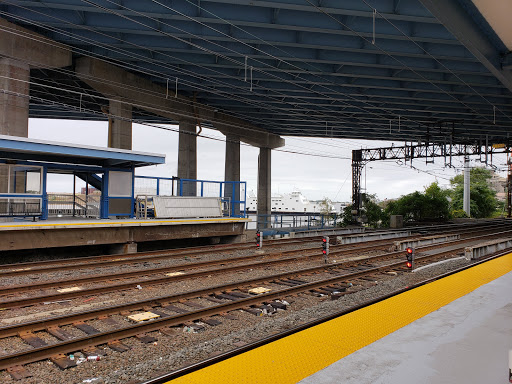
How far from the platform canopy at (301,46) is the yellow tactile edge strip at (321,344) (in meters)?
5.03

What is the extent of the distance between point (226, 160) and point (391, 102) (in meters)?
16.8

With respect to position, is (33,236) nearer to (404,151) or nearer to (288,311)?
(288,311)

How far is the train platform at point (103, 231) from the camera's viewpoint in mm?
13984

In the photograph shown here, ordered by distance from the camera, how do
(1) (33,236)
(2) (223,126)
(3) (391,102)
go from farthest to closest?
(2) (223,126) < (3) (391,102) < (1) (33,236)

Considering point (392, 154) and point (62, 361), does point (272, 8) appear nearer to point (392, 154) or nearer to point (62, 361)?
point (62, 361)

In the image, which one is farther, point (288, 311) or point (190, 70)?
point (190, 70)

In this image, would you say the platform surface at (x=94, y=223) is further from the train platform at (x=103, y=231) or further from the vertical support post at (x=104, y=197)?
the vertical support post at (x=104, y=197)

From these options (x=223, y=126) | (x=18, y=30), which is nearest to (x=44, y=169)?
Answer: (x=18, y=30)

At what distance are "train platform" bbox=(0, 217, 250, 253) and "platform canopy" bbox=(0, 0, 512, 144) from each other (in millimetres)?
5503

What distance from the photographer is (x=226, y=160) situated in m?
39.5

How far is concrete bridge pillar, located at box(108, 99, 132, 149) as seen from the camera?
2647 cm

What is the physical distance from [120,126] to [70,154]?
436 inches

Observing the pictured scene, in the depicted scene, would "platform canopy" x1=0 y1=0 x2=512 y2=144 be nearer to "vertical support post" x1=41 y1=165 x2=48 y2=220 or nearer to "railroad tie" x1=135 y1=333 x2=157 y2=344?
"vertical support post" x1=41 y1=165 x2=48 y2=220

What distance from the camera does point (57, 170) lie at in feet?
57.7
